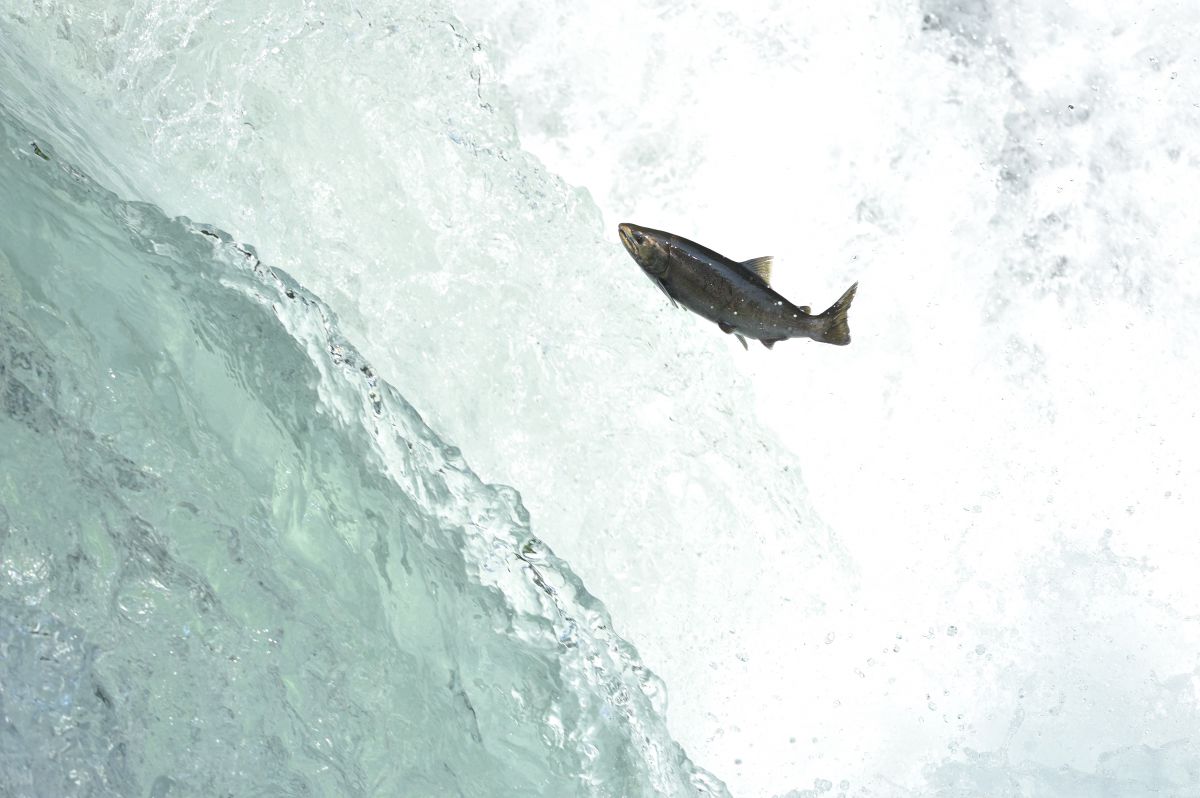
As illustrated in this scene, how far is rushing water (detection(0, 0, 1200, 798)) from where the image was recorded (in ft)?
6.03

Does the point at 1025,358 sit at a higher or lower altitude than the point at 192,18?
higher

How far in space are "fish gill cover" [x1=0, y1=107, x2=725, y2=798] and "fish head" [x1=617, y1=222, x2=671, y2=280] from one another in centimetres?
49

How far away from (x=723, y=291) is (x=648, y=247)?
136 mm

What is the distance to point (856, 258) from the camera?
321 cm

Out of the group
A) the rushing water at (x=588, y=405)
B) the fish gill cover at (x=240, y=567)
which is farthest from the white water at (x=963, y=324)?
the fish gill cover at (x=240, y=567)

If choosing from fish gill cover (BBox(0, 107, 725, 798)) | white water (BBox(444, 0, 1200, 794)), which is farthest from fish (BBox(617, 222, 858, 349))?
white water (BBox(444, 0, 1200, 794))

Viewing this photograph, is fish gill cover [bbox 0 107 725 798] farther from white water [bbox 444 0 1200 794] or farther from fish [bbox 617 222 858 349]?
white water [bbox 444 0 1200 794]

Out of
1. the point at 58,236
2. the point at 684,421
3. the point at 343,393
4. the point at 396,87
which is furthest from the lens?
the point at 684,421

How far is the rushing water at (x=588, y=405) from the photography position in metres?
1.84

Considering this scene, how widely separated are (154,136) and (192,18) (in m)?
0.23

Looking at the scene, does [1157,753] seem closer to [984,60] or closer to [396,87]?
[984,60]

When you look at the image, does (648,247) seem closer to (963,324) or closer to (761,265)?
(761,265)

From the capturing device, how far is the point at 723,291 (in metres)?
1.97

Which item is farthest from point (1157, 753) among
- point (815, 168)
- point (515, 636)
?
point (515, 636)
